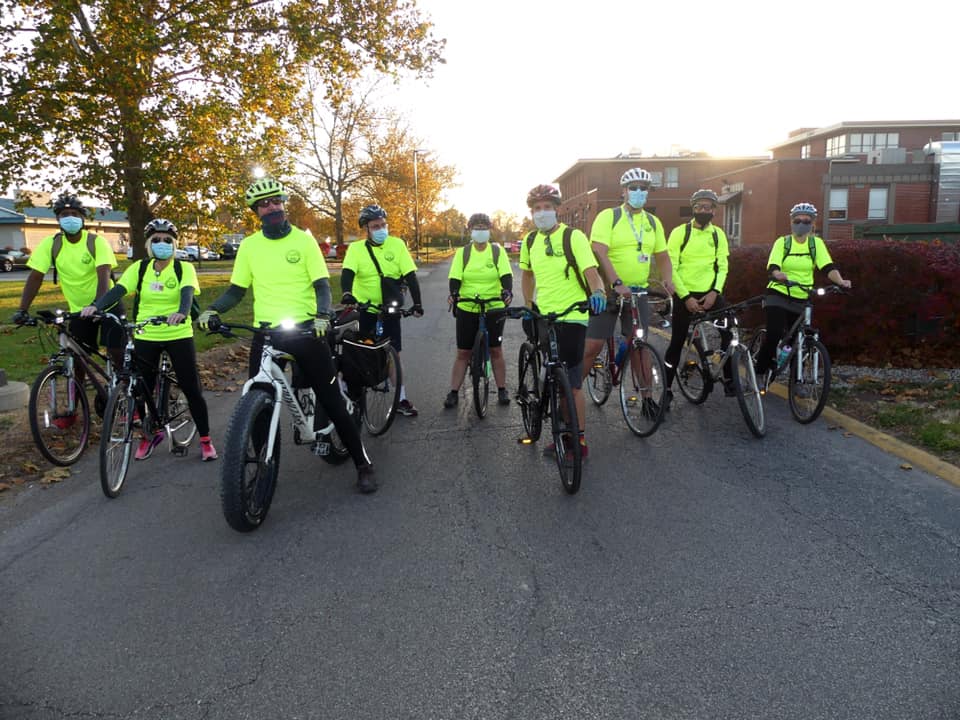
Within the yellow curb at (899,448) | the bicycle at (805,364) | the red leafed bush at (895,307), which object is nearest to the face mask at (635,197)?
the bicycle at (805,364)

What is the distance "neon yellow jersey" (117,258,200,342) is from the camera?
5129 mm

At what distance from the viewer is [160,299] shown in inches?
203

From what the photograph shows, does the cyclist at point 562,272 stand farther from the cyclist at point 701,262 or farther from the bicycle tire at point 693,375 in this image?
the bicycle tire at point 693,375

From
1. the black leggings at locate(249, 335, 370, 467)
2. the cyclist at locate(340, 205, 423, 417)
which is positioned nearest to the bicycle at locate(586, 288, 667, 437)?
the cyclist at locate(340, 205, 423, 417)

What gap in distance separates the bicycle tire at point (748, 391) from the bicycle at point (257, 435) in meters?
3.64

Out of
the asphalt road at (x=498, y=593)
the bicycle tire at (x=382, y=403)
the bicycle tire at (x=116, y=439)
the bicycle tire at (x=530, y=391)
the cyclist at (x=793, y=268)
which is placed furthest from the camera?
the cyclist at (x=793, y=268)

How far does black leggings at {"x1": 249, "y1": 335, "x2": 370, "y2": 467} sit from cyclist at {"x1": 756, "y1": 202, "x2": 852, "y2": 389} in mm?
4247

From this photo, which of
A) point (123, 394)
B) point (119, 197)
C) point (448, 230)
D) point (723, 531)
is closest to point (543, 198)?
point (723, 531)

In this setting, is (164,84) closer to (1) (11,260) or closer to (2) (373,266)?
(2) (373,266)

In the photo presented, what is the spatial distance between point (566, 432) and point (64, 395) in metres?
4.24

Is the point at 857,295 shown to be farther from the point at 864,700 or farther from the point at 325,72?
the point at 325,72

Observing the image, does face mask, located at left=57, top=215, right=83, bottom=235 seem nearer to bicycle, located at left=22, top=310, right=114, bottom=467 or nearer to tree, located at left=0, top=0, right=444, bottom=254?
bicycle, located at left=22, top=310, right=114, bottom=467

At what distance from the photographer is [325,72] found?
16719 millimetres

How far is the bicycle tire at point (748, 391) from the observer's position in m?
5.84
